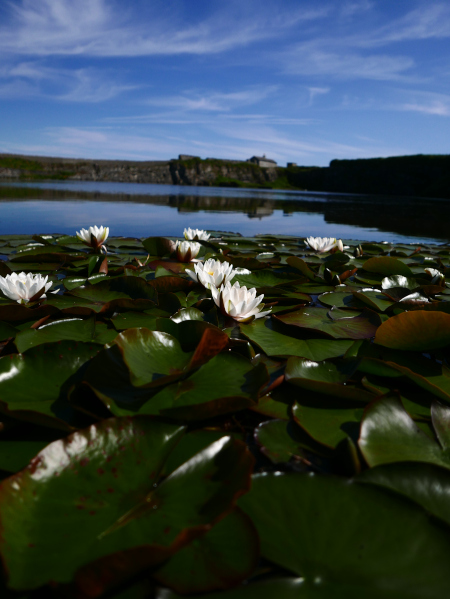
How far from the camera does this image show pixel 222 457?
603 mm

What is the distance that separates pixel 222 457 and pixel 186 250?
1711 mm

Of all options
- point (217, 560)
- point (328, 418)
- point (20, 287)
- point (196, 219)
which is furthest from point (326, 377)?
point (196, 219)

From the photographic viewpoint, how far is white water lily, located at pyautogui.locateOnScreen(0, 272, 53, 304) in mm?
1298

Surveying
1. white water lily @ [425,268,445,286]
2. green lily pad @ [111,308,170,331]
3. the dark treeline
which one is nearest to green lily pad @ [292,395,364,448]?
green lily pad @ [111,308,170,331]

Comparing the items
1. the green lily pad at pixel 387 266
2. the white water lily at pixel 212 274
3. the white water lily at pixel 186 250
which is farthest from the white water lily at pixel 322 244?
the white water lily at pixel 212 274

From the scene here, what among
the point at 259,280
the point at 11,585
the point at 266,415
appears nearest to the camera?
the point at 11,585

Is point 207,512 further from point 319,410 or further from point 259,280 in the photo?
point 259,280

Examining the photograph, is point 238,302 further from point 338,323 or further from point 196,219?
point 196,219

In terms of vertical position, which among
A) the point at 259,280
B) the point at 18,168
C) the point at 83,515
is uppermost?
the point at 18,168

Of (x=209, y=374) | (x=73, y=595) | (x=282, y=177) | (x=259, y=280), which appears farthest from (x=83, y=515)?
(x=282, y=177)

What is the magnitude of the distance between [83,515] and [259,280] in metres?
1.40

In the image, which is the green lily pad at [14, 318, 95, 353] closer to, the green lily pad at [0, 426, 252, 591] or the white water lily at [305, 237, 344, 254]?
the green lily pad at [0, 426, 252, 591]

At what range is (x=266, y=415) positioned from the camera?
793 mm

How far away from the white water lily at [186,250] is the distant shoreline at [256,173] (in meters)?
35.9
